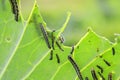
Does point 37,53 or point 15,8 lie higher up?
point 15,8

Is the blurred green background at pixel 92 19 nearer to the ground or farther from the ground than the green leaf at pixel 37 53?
nearer to the ground

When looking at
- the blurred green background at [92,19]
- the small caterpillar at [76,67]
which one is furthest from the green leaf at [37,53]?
the blurred green background at [92,19]

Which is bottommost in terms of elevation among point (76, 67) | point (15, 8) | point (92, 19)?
point (92, 19)

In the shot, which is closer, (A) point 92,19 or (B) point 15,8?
(B) point 15,8

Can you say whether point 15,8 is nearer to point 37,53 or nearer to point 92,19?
point 37,53

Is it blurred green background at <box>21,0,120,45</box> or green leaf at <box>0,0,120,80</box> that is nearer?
green leaf at <box>0,0,120,80</box>

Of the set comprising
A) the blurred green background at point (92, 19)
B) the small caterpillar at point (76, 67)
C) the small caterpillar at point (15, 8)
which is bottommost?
the blurred green background at point (92, 19)

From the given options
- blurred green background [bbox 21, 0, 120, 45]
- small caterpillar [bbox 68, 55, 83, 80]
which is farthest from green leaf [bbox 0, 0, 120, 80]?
blurred green background [bbox 21, 0, 120, 45]

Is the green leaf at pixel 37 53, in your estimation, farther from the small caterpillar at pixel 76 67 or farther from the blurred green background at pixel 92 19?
the blurred green background at pixel 92 19

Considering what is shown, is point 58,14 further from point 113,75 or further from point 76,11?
point 113,75

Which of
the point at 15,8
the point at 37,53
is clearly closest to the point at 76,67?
the point at 37,53

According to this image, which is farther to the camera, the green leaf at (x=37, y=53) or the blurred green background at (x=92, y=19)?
the blurred green background at (x=92, y=19)

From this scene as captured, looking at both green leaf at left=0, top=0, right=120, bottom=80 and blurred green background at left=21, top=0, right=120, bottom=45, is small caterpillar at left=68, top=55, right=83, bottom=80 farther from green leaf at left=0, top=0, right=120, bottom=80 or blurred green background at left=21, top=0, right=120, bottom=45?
blurred green background at left=21, top=0, right=120, bottom=45

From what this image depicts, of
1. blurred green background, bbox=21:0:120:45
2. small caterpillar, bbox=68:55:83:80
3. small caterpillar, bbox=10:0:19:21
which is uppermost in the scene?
small caterpillar, bbox=10:0:19:21
